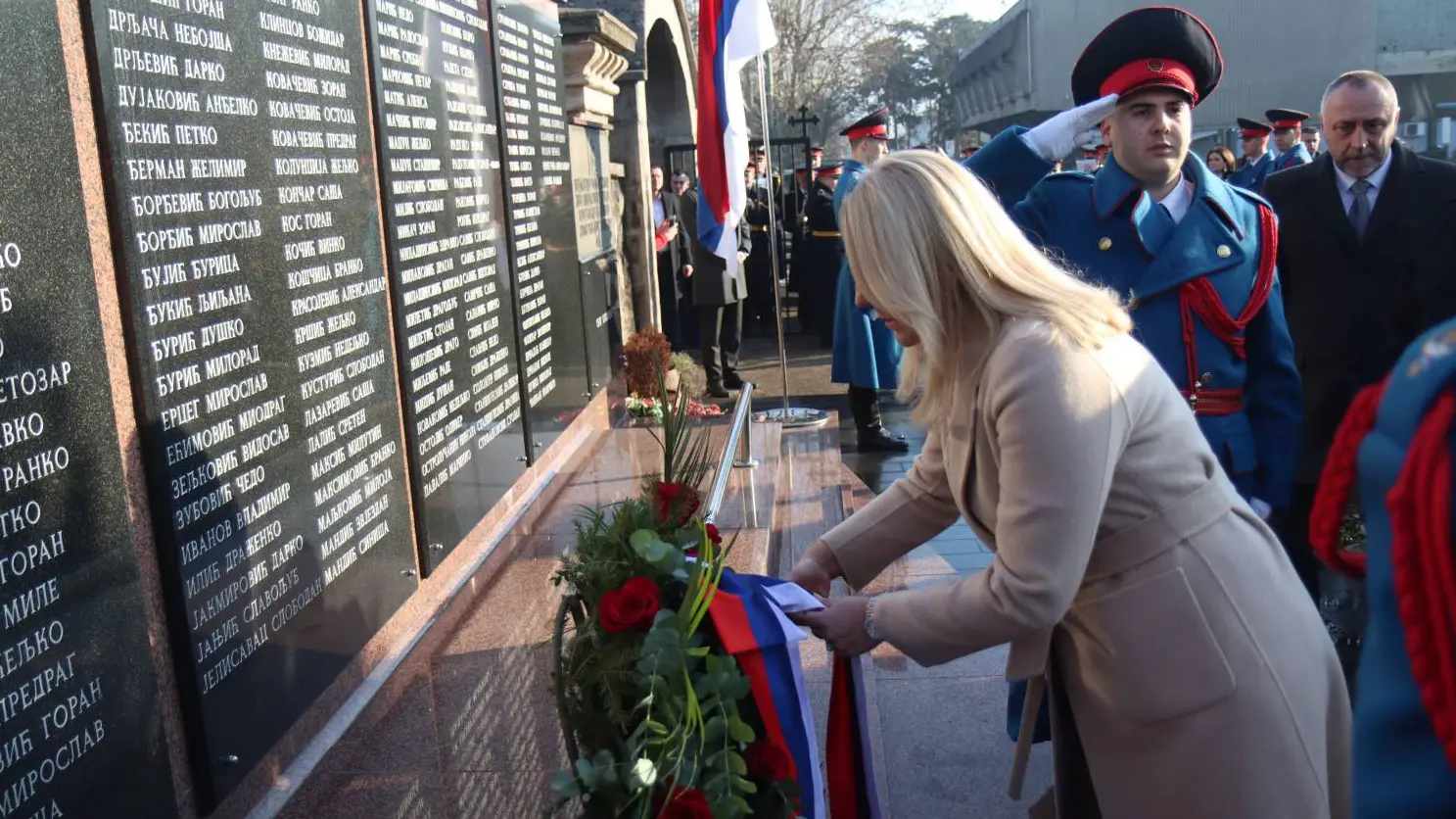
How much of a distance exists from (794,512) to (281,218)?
3.69m

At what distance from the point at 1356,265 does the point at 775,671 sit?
11.2ft

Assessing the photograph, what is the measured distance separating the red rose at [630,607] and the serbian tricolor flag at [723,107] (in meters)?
5.63

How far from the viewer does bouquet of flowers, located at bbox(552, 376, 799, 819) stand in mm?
1900

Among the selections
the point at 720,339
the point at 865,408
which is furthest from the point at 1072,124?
the point at 720,339

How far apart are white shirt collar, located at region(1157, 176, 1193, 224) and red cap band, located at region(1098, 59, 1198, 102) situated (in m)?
0.23

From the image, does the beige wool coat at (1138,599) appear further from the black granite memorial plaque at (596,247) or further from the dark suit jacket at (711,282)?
the dark suit jacket at (711,282)

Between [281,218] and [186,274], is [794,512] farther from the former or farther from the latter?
[186,274]

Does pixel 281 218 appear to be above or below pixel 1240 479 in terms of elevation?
above

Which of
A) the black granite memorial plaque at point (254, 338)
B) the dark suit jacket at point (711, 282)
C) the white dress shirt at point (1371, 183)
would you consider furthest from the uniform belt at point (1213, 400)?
the dark suit jacket at point (711, 282)

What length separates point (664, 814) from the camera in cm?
182

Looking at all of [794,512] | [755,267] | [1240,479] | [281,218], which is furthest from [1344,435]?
[755,267]

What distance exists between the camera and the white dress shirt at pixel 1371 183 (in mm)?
4703

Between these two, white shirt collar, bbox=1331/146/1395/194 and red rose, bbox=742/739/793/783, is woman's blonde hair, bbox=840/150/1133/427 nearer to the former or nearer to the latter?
red rose, bbox=742/739/793/783

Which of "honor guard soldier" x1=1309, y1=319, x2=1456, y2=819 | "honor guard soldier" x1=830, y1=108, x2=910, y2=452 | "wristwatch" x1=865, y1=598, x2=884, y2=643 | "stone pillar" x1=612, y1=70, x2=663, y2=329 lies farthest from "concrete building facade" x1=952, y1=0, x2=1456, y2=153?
"honor guard soldier" x1=1309, y1=319, x2=1456, y2=819
